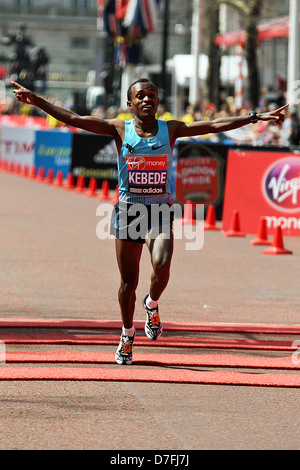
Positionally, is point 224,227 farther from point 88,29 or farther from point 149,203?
point 88,29

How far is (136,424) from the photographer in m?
5.90

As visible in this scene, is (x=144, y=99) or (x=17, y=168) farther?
(x=17, y=168)

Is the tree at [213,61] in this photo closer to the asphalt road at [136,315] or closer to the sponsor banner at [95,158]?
the sponsor banner at [95,158]

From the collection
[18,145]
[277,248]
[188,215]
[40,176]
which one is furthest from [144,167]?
[18,145]

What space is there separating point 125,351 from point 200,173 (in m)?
11.4

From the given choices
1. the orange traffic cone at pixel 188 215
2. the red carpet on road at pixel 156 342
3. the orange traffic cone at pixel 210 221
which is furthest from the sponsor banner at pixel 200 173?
the red carpet on road at pixel 156 342

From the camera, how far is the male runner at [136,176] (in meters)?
7.47

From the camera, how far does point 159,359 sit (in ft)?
25.5

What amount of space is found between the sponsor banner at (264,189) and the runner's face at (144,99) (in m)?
8.92

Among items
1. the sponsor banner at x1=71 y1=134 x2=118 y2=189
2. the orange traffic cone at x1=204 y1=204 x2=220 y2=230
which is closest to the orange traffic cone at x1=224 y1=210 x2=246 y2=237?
the orange traffic cone at x1=204 y1=204 x2=220 y2=230

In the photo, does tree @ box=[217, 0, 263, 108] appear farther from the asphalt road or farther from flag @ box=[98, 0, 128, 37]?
Result: the asphalt road

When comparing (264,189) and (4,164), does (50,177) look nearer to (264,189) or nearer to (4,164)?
(4,164)

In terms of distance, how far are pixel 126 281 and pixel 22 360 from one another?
2.96 ft

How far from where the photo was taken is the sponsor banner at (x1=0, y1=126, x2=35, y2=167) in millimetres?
29481
